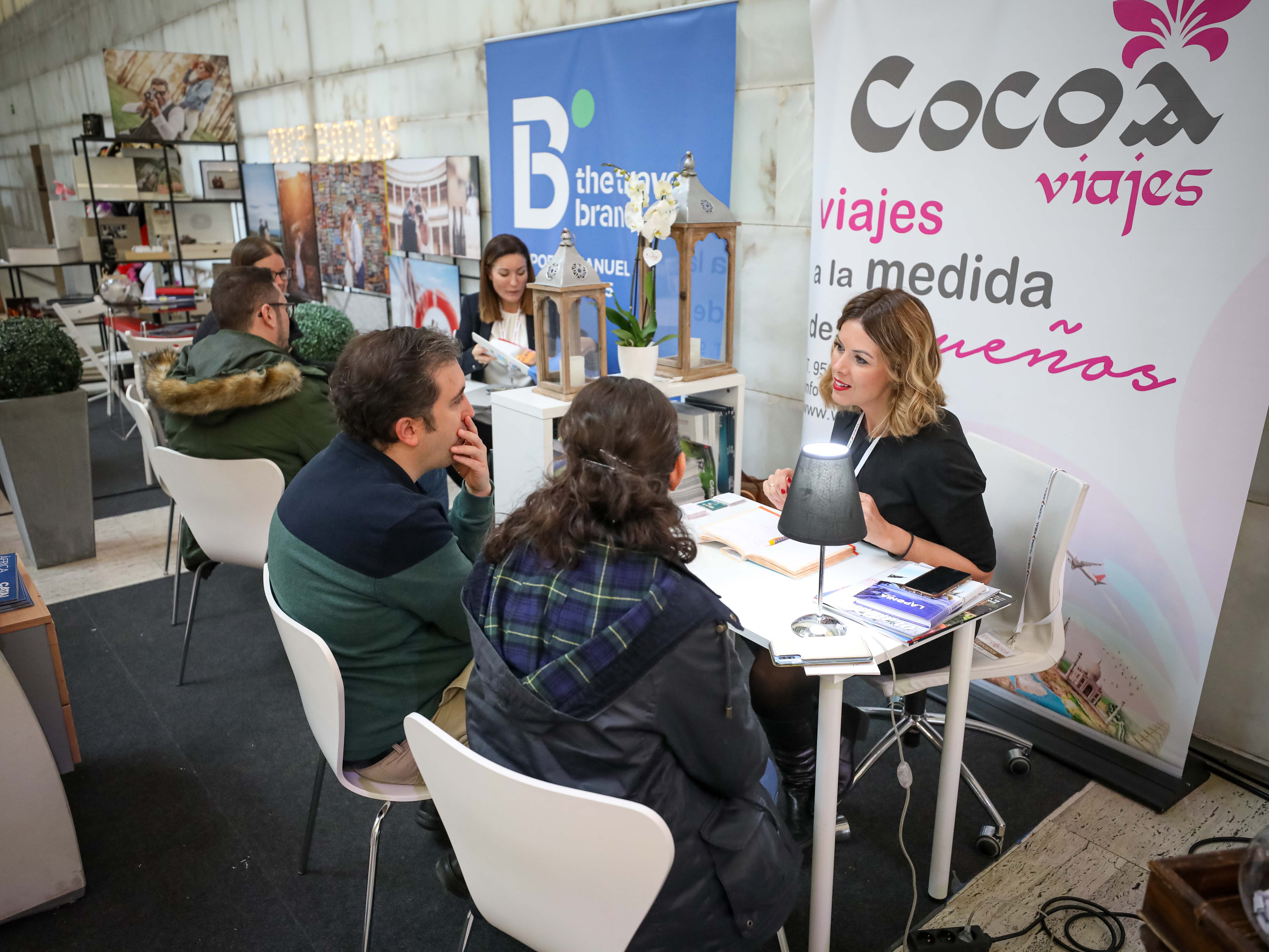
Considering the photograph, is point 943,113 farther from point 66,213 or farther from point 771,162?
point 66,213

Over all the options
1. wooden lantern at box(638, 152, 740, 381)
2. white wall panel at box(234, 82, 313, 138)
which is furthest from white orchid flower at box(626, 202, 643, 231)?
white wall panel at box(234, 82, 313, 138)

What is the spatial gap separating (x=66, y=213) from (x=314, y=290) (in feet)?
9.39

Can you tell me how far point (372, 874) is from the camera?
171 cm

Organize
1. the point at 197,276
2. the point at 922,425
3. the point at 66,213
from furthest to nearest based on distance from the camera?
1. the point at 197,276
2. the point at 66,213
3. the point at 922,425

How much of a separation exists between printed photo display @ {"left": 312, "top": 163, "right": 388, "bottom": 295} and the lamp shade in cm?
454

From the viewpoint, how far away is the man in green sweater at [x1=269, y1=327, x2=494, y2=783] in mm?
1628

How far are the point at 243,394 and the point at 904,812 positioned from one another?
225 centimetres

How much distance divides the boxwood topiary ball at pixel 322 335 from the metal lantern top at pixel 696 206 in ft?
6.53

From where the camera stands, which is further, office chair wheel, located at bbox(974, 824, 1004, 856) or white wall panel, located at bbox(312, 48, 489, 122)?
white wall panel, located at bbox(312, 48, 489, 122)

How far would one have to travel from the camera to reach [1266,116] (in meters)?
1.93

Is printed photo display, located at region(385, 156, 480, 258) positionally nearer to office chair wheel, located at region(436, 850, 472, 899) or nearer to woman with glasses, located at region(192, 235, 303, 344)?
woman with glasses, located at region(192, 235, 303, 344)

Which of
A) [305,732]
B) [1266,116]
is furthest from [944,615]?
[305,732]

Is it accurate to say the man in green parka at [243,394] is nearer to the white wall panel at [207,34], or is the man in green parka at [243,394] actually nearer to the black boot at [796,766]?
the black boot at [796,766]

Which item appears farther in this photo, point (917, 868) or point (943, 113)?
point (943, 113)
